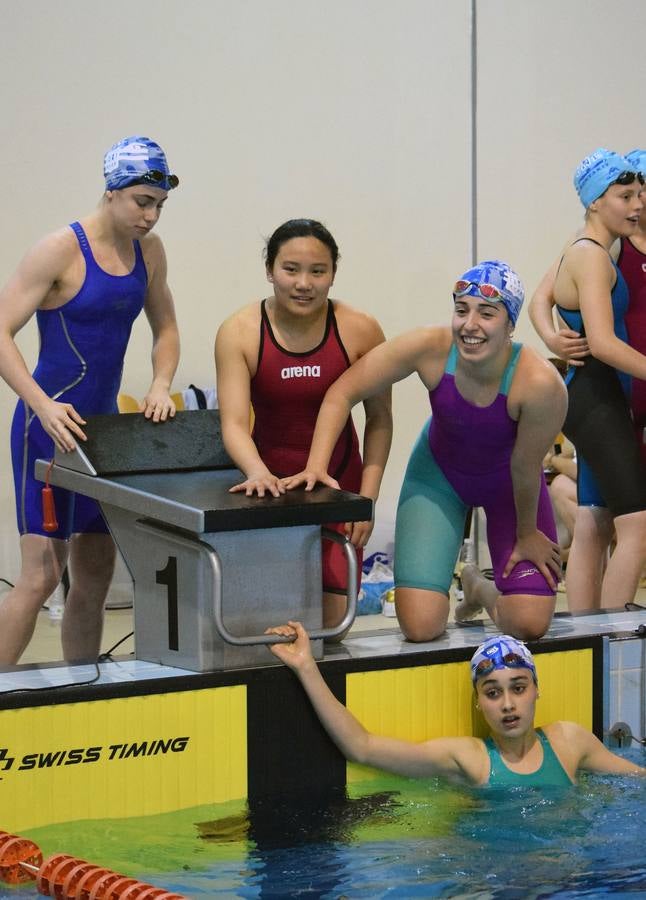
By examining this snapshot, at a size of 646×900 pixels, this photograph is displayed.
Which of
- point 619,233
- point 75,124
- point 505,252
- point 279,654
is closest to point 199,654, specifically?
point 279,654

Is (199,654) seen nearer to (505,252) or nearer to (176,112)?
(176,112)

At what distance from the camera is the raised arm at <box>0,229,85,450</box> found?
4090 millimetres

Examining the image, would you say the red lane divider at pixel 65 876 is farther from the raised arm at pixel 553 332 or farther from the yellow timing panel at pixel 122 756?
the raised arm at pixel 553 332

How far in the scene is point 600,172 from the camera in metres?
4.97

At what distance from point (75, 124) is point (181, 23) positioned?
2.83ft

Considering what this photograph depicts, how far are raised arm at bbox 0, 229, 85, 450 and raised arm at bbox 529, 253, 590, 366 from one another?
1794 mm

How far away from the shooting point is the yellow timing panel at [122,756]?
3676mm

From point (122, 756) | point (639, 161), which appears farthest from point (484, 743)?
point (639, 161)

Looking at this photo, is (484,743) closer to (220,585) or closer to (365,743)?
(365,743)

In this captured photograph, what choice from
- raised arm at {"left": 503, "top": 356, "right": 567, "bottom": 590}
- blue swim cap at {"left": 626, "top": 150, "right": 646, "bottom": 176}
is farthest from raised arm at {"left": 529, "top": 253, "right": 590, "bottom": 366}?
raised arm at {"left": 503, "top": 356, "right": 567, "bottom": 590}

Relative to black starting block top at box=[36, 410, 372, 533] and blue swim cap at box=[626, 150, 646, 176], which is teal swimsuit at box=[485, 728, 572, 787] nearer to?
black starting block top at box=[36, 410, 372, 533]

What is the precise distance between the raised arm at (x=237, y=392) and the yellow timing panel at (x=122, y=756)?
687mm

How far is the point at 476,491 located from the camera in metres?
4.48

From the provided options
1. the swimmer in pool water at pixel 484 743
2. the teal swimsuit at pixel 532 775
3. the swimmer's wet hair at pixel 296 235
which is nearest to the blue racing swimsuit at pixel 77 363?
the swimmer's wet hair at pixel 296 235
